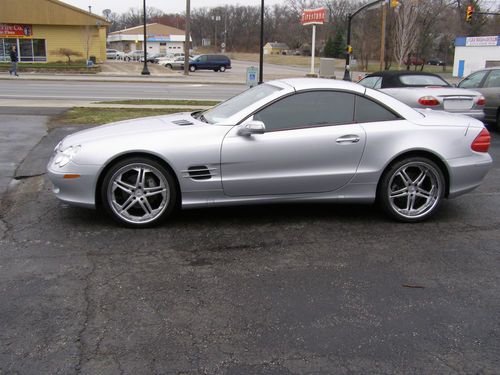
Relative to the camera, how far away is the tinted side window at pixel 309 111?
5.18 metres

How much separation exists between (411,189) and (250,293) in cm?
242

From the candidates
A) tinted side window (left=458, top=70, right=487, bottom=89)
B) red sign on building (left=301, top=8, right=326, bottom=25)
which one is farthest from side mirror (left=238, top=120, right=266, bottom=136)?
red sign on building (left=301, top=8, right=326, bottom=25)

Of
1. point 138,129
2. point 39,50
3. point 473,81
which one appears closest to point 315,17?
point 39,50

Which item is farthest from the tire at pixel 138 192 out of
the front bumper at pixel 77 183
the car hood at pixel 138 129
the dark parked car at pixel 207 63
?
the dark parked car at pixel 207 63

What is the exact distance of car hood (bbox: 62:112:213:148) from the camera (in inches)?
200

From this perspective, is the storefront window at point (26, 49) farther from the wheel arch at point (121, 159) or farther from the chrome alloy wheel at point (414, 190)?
the chrome alloy wheel at point (414, 190)

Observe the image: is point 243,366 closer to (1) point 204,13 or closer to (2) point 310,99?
(2) point 310,99

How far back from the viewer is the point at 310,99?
5312 mm

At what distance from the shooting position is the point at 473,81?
12430 mm

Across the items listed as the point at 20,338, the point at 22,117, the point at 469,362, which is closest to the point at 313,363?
the point at 469,362

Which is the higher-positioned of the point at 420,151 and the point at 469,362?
the point at 420,151

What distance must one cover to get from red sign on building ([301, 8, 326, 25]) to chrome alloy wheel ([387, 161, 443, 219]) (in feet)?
129

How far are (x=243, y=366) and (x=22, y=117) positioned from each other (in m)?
11.8

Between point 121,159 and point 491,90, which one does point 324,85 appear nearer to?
point 121,159
